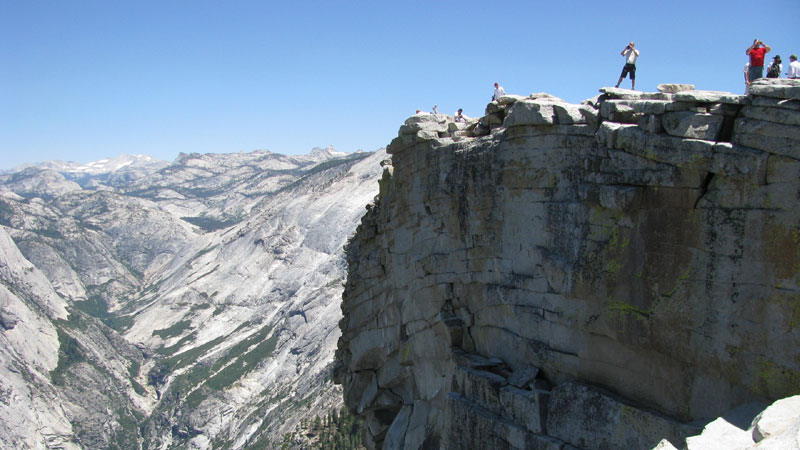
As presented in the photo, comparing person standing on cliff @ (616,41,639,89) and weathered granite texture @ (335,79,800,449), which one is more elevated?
person standing on cliff @ (616,41,639,89)

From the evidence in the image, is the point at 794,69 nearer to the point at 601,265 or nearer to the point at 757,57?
the point at 757,57

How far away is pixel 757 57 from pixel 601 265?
8305 millimetres

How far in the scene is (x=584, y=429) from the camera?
19.0 meters

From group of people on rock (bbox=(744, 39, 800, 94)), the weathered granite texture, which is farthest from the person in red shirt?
the weathered granite texture

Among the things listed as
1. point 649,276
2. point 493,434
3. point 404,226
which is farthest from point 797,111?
point 404,226

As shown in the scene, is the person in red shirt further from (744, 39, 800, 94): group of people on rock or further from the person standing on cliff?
the person standing on cliff

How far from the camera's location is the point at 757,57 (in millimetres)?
Answer: 19031

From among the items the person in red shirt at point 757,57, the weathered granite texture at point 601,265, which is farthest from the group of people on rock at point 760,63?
the weathered granite texture at point 601,265

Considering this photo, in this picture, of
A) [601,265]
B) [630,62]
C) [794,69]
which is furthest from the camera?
[630,62]

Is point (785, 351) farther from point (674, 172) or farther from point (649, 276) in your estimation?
point (674, 172)

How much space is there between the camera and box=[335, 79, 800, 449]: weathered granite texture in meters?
15.3

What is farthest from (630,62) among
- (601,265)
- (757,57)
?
(601,265)

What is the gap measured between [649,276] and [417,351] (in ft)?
45.9

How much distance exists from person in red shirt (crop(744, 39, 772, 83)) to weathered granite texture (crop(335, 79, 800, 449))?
156 inches
